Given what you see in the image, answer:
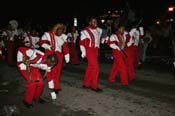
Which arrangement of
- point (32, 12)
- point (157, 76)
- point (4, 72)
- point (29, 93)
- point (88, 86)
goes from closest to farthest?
point (29, 93)
point (88, 86)
point (157, 76)
point (4, 72)
point (32, 12)

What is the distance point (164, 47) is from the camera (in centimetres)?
1817

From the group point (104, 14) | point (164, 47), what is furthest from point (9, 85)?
point (104, 14)

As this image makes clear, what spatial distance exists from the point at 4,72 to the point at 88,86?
4.57 metres

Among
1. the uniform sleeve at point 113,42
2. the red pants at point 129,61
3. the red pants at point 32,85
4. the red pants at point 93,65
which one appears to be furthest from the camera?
the red pants at point 129,61

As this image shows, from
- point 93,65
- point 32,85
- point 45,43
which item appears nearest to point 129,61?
point 93,65

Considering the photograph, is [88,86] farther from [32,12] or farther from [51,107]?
[32,12]

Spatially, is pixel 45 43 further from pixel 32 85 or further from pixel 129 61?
pixel 129 61

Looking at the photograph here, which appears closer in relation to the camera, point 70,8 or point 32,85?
point 32,85

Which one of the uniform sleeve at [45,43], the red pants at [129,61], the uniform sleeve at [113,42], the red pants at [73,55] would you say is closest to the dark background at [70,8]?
the red pants at [73,55]

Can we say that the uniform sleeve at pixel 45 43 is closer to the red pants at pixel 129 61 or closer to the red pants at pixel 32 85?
the red pants at pixel 32 85

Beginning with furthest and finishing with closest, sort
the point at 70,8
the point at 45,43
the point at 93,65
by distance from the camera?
the point at 70,8 < the point at 93,65 < the point at 45,43

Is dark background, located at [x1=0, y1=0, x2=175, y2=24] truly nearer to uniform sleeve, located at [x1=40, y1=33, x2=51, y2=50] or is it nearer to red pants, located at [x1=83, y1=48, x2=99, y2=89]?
red pants, located at [x1=83, y1=48, x2=99, y2=89]

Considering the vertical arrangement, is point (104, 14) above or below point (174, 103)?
above

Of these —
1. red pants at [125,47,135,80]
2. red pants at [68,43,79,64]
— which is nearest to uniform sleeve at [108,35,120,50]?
red pants at [125,47,135,80]
